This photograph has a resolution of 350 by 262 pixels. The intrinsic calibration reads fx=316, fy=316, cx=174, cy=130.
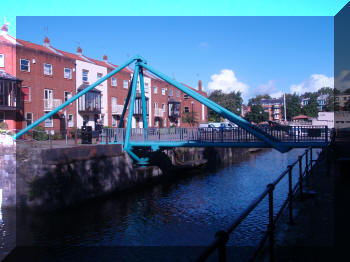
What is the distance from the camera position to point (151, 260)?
29.7ft

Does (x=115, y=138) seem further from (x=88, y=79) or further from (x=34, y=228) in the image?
(x=88, y=79)

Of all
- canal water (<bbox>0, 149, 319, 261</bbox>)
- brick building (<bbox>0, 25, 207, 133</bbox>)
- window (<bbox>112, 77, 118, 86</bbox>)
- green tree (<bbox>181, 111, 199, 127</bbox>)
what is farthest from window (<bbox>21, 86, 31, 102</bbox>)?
green tree (<bbox>181, 111, 199, 127</bbox>)

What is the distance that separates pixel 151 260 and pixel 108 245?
1.97 metres

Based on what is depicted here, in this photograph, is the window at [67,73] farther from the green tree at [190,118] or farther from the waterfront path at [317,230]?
the waterfront path at [317,230]

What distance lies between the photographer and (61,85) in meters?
28.4

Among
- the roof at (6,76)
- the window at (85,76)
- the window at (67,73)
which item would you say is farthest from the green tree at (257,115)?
the roof at (6,76)

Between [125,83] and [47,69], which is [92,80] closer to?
[125,83]

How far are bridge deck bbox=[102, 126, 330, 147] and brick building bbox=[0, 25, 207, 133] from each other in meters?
7.26

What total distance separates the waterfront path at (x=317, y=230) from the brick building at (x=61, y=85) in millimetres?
21238

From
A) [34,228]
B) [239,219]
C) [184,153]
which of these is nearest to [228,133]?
[184,153]

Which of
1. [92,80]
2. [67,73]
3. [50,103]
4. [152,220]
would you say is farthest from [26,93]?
[152,220]

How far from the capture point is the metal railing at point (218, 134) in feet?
53.6

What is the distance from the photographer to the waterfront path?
379cm

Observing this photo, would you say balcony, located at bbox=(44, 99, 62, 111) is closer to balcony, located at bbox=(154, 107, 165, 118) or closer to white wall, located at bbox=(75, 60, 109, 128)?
white wall, located at bbox=(75, 60, 109, 128)
